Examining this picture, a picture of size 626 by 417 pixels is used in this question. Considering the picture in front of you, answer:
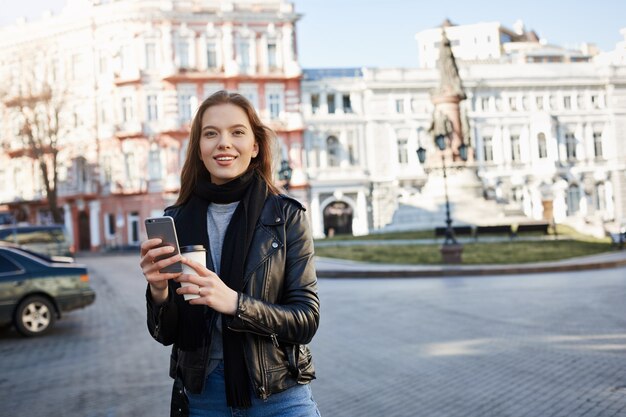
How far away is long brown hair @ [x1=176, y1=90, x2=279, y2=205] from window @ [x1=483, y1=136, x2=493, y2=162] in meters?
56.7

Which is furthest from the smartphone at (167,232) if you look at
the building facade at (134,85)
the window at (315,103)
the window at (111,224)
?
the window at (315,103)

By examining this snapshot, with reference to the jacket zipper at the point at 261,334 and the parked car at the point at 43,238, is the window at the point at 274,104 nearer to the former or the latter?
the parked car at the point at 43,238

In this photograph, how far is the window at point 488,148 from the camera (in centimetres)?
5797

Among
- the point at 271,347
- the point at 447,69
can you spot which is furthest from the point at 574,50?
the point at 271,347

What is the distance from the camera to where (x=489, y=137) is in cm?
5797


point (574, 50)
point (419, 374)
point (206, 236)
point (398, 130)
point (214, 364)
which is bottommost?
point (419, 374)

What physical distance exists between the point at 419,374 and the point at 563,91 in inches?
2181

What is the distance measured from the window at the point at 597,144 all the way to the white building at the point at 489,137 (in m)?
0.08

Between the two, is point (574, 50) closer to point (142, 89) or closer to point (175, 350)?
point (142, 89)

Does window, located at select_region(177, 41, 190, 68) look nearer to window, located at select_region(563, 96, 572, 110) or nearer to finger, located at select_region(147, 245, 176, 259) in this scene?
window, located at select_region(563, 96, 572, 110)

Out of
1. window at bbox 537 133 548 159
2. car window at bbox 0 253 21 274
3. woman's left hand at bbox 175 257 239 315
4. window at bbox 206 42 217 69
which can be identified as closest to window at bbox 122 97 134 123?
window at bbox 206 42 217 69

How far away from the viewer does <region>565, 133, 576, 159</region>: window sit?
192ft

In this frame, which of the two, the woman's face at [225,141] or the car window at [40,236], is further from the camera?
A: the car window at [40,236]

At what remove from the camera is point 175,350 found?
9.89 ft
